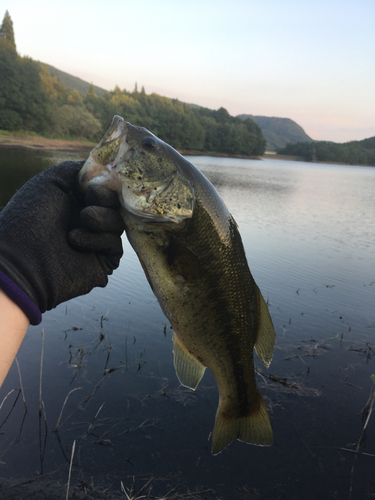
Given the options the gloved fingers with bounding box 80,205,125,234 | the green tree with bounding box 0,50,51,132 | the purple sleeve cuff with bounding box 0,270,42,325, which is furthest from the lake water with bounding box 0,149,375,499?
the green tree with bounding box 0,50,51,132

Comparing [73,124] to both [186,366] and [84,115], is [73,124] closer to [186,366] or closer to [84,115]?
[84,115]

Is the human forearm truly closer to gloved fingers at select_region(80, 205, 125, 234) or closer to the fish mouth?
gloved fingers at select_region(80, 205, 125, 234)

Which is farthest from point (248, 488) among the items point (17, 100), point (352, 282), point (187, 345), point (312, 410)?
point (17, 100)

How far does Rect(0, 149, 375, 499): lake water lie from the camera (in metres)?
3.36

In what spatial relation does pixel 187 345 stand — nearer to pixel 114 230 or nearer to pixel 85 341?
pixel 114 230

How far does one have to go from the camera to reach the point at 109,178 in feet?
6.95

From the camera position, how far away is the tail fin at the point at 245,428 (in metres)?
2.53

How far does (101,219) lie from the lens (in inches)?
81.5

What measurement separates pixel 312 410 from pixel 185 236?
3651mm

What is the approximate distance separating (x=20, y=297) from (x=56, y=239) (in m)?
0.54

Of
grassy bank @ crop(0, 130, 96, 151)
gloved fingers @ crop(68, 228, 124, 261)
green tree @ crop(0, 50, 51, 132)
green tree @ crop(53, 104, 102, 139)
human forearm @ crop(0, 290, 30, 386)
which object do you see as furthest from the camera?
green tree @ crop(53, 104, 102, 139)

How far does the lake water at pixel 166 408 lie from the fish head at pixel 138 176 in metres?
2.80

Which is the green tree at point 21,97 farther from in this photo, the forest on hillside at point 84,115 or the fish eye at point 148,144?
the fish eye at point 148,144

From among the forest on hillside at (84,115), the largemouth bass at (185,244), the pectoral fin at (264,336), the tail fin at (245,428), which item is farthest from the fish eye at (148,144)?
the forest on hillside at (84,115)
